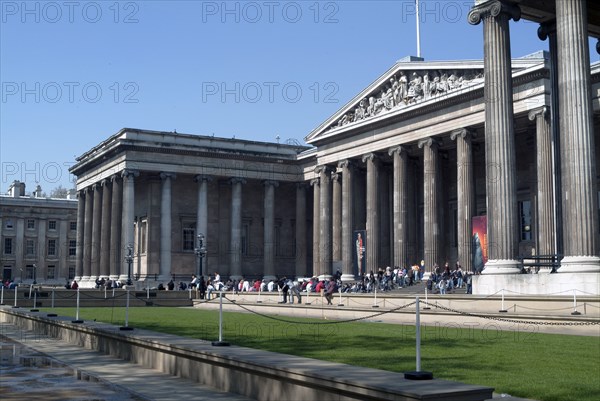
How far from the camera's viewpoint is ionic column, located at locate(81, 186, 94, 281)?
8394cm

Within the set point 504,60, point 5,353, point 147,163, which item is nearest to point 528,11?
point 504,60

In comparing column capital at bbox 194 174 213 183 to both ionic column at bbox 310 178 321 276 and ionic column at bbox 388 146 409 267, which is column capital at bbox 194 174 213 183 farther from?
ionic column at bbox 388 146 409 267

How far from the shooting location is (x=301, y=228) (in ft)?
260

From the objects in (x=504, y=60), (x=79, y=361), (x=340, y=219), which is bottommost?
(x=79, y=361)

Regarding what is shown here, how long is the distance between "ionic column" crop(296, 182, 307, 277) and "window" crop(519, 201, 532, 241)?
27517 millimetres

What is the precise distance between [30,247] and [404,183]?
8301 cm

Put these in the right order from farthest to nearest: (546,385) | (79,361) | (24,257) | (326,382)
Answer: (24,257) < (79,361) < (546,385) < (326,382)

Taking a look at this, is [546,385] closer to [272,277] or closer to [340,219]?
[340,219]

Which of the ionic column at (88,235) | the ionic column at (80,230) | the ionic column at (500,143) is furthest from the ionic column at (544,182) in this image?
the ionic column at (80,230)

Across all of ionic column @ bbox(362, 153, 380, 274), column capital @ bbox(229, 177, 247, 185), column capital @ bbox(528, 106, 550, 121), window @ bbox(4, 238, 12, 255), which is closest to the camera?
column capital @ bbox(528, 106, 550, 121)

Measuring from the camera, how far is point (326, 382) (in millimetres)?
10078

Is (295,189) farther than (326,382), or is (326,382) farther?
(295,189)

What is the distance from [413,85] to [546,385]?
47.8 m

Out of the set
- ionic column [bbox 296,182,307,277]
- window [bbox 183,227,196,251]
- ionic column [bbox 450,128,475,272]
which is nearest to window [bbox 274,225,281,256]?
ionic column [bbox 296,182,307,277]
